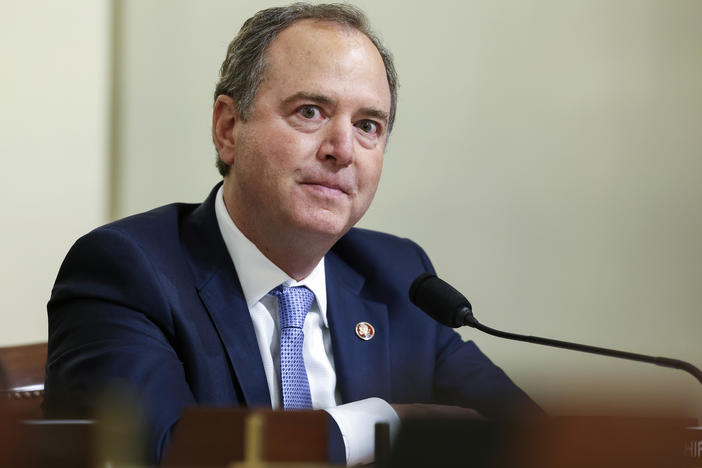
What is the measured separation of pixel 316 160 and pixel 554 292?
150 centimetres

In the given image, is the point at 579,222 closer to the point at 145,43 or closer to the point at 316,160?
the point at 316,160

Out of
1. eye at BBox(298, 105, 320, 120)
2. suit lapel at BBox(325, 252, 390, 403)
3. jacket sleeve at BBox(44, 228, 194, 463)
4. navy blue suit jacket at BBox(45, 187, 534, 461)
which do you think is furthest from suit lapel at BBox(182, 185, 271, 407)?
eye at BBox(298, 105, 320, 120)

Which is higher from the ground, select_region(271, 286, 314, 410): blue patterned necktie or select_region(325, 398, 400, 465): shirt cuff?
select_region(271, 286, 314, 410): blue patterned necktie

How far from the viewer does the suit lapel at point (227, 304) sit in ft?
5.83

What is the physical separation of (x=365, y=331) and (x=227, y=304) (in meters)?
0.36

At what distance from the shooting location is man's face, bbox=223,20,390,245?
1.87 metres

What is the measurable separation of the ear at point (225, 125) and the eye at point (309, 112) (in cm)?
Result: 19

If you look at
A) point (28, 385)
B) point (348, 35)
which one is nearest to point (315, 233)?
point (348, 35)

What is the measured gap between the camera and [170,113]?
333cm

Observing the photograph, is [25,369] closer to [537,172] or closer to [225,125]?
[225,125]

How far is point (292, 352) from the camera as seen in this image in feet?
6.05

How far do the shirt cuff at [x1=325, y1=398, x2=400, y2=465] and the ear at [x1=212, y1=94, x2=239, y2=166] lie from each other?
70 cm

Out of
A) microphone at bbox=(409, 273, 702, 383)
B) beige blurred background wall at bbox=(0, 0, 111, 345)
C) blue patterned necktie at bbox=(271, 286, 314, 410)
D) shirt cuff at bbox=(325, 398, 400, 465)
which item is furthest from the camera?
beige blurred background wall at bbox=(0, 0, 111, 345)

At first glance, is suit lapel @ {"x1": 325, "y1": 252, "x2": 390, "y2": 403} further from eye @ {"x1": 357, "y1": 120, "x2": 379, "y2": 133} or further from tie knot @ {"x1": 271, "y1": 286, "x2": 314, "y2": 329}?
eye @ {"x1": 357, "y1": 120, "x2": 379, "y2": 133}
